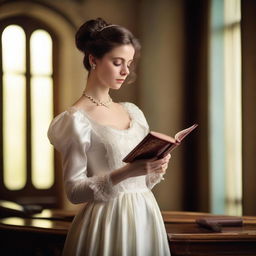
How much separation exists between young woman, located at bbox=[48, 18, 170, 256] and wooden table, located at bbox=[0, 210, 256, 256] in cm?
79

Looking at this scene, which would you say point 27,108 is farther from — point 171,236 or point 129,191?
point 129,191

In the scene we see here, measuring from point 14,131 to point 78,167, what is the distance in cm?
415

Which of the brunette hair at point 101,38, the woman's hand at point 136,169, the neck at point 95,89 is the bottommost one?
the woman's hand at point 136,169

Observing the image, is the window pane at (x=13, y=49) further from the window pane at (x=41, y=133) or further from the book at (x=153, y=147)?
the book at (x=153, y=147)

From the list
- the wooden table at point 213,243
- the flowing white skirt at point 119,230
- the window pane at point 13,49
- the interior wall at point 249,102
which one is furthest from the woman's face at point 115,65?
the window pane at point 13,49

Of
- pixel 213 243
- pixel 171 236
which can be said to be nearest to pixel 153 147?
pixel 171 236

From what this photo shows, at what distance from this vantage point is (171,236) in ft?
10.7

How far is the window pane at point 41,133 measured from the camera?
648 cm

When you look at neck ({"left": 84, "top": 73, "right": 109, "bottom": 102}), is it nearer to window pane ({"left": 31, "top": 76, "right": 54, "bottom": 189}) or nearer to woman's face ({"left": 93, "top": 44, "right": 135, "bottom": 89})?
woman's face ({"left": 93, "top": 44, "right": 135, "bottom": 89})

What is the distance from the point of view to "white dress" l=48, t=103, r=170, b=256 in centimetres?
241

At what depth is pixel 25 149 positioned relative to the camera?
6473 mm

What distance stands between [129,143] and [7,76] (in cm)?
415

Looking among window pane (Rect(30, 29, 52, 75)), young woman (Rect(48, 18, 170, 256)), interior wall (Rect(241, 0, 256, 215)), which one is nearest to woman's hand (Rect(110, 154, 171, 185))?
young woman (Rect(48, 18, 170, 256))

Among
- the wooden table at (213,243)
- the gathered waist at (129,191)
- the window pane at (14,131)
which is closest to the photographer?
the gathered waist at (129,191)
